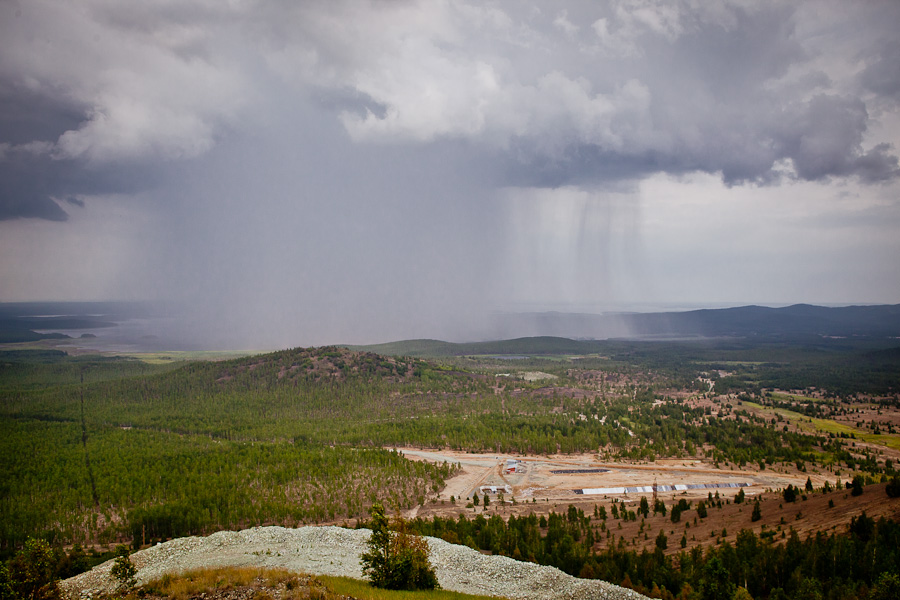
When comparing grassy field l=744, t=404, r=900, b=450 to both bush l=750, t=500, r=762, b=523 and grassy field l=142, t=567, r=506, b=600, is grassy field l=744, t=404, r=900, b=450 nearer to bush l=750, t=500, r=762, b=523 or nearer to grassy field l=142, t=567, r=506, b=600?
bush l=750, t=500, r=762, b=523

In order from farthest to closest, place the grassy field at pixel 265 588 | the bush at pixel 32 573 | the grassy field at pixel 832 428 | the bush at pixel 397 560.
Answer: the grassy field at pixel 832 428 < the bush at pixel 397 560 < the bush at pixel 32 573 < the grassy field at pixel 265 588

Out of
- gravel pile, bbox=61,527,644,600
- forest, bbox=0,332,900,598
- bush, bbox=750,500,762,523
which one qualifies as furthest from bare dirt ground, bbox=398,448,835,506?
gravel pile, bbox=61,527,644,600

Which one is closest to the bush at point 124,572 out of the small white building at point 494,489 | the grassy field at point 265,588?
the grassy field at point 265,588

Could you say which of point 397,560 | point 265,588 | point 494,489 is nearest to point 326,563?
point 397,560

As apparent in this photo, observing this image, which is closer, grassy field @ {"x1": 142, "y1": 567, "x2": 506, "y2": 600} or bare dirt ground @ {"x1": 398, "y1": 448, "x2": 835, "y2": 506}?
grassy field @ {"x1": 142, "y1": 567, "x2": 506, "y2": 600}

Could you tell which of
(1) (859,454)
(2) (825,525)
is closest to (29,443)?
(2) (825,525)

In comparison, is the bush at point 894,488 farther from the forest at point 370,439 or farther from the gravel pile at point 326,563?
the gravel pile at point 326,563

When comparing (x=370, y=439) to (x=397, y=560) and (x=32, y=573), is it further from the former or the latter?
(x=32, y=573)
